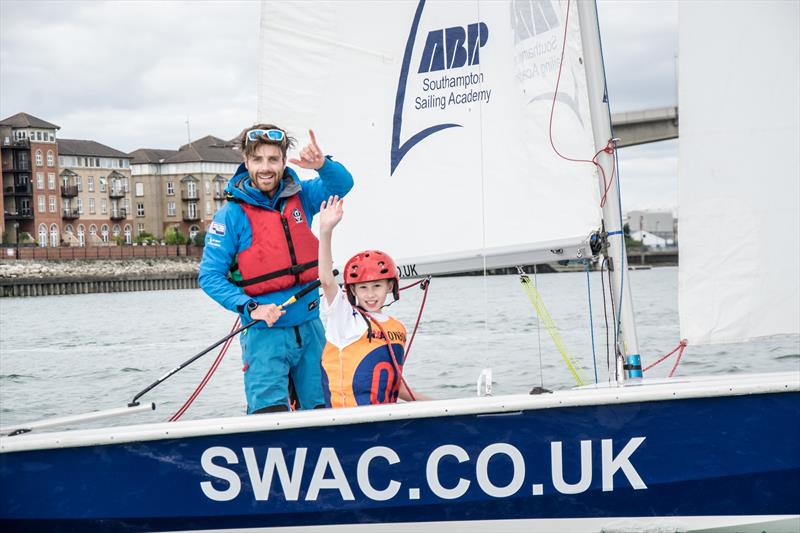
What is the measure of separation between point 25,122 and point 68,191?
7.50 metres

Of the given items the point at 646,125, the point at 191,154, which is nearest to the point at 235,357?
the point at 646,125

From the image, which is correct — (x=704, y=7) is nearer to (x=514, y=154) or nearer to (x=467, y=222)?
(x=514, y=154)

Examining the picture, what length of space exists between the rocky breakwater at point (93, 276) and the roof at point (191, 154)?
2180 centimetres

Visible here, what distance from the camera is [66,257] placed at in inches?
2473

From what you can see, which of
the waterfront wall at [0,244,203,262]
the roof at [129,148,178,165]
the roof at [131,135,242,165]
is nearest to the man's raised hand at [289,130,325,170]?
the waterfront wall at [0,244,203,262]

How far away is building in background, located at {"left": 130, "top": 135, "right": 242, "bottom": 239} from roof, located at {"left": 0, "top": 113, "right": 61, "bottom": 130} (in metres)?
13.8

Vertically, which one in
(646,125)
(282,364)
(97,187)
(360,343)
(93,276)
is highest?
(97,187)

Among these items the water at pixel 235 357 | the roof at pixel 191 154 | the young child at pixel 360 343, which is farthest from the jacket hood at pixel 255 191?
the roof at pixel 191 154

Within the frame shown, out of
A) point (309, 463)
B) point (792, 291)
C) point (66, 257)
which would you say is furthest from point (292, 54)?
point (66, 257)

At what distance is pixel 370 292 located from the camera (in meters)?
3.71

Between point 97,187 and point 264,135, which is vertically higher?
point 97,187

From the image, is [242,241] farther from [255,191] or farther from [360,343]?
[360,343]

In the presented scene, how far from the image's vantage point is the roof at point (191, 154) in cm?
8962

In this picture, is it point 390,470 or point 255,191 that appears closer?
point 390,470
